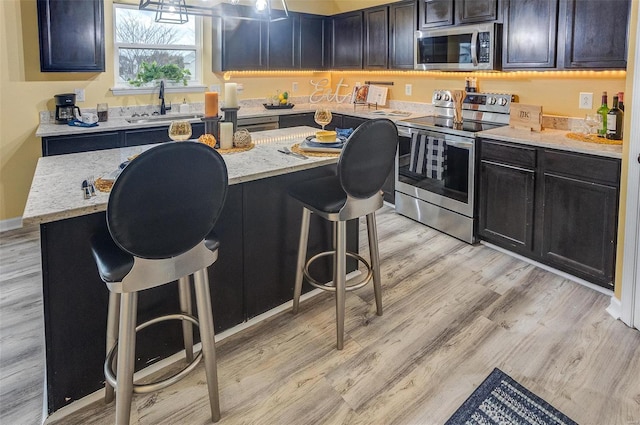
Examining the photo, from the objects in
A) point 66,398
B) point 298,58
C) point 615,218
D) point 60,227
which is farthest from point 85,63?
point 615,218

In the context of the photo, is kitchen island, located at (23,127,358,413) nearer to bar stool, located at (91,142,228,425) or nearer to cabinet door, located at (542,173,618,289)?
bar stool, located at (91,142,228,425)

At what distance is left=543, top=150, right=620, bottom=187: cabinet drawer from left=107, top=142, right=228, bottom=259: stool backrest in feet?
7.49

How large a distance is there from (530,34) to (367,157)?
2.11m

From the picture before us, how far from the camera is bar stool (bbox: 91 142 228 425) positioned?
133cm

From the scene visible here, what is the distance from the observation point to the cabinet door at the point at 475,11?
3.50m

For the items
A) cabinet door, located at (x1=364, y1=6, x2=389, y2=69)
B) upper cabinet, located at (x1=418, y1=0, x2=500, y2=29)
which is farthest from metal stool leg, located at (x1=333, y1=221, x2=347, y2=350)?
cabinet door, located at (x1=364, y1=6, x2=389, y2=69)

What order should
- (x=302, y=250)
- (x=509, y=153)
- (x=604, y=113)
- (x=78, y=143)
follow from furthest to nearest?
(x=78, y=143) → (x=509, y=153) → (x=604, y=113) → (x=302, y=250)

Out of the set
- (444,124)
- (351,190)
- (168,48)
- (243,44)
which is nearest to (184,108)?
(168,48)

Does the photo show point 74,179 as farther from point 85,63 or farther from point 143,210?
point 85,63

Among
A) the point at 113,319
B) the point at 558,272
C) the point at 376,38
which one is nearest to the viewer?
the point at 113,319

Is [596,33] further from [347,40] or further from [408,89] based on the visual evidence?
[347,40]

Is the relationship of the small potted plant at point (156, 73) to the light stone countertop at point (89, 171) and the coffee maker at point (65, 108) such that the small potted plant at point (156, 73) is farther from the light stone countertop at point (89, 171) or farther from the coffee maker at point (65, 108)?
the light stone countertop at point (89, 171)

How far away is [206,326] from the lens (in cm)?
165

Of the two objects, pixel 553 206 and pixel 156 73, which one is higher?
pixel 156 73
